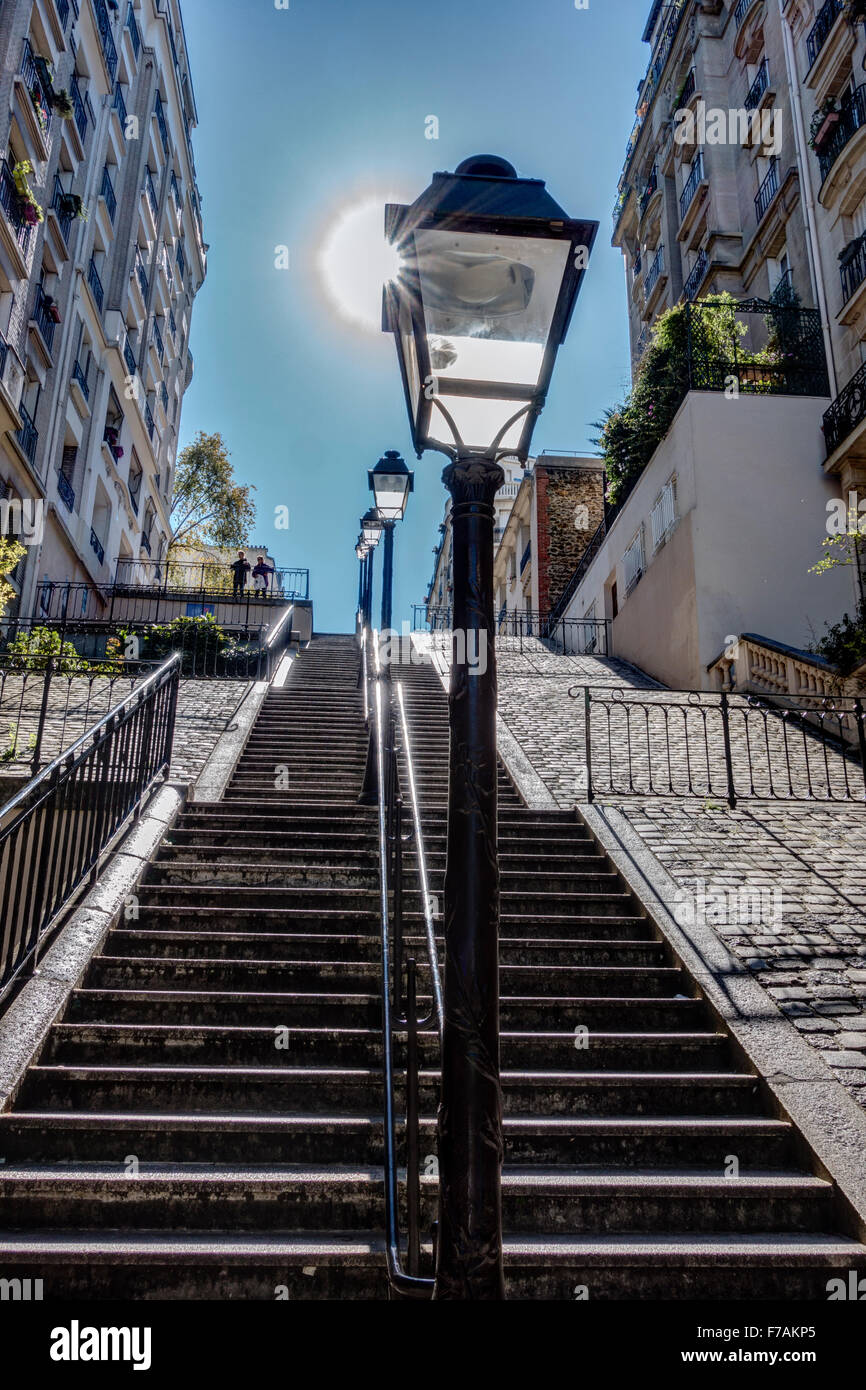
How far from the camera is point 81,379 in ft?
79.0

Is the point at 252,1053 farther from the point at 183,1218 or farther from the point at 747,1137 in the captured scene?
the point at 747,1137

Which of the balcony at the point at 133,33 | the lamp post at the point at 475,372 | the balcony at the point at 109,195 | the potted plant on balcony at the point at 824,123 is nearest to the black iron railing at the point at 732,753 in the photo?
the lamp post at the point at 475,372

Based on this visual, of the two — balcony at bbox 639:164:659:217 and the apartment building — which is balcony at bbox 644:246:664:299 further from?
the apartment building

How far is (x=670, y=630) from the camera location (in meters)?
17.7

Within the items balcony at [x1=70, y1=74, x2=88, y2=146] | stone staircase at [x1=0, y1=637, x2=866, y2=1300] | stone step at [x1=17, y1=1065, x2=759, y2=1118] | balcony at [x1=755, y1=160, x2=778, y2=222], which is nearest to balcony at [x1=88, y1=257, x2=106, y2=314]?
balcony at [x1=70, y1=74, x2=88, y2=146]

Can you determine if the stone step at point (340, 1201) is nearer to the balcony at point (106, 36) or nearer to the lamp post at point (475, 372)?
the lamp post at point (475, 372)

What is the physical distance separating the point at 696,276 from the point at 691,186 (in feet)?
11.1

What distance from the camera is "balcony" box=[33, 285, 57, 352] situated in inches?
813

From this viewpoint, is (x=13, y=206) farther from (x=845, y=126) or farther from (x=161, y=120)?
(x=161, y=120)

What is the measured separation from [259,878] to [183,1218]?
3.02 metres

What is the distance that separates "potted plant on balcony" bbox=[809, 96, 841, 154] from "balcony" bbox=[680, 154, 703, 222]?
784 cm

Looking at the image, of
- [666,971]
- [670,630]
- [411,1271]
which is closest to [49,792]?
[411,1271]

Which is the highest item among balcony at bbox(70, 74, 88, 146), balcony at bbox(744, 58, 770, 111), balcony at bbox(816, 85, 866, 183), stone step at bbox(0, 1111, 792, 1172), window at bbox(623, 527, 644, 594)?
balcony at bbox(744, 58, 770, 111)

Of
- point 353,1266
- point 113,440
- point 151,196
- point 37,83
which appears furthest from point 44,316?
point 353,1266
